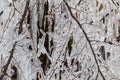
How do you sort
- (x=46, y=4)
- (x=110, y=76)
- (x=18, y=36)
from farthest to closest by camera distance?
(x=46, y=4)
(x=110, y=76)
(x=18, y=36)

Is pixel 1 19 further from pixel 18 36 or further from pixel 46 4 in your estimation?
pixel 46 4

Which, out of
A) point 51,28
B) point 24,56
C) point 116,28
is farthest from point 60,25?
point 116,28

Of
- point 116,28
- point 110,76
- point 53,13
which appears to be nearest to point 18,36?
point 53,13

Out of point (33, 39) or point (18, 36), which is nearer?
point (18, 36)

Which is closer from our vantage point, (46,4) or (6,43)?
(6,43)

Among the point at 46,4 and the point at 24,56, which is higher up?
the point at 46,4

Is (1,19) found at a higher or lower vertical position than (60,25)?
higher

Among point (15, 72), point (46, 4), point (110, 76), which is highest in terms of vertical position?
point (46, 4)

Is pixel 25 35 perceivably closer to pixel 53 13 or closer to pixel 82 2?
pixel 53 13

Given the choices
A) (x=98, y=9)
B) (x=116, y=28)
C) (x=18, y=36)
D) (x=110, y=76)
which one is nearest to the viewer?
(x=18, y=36)
